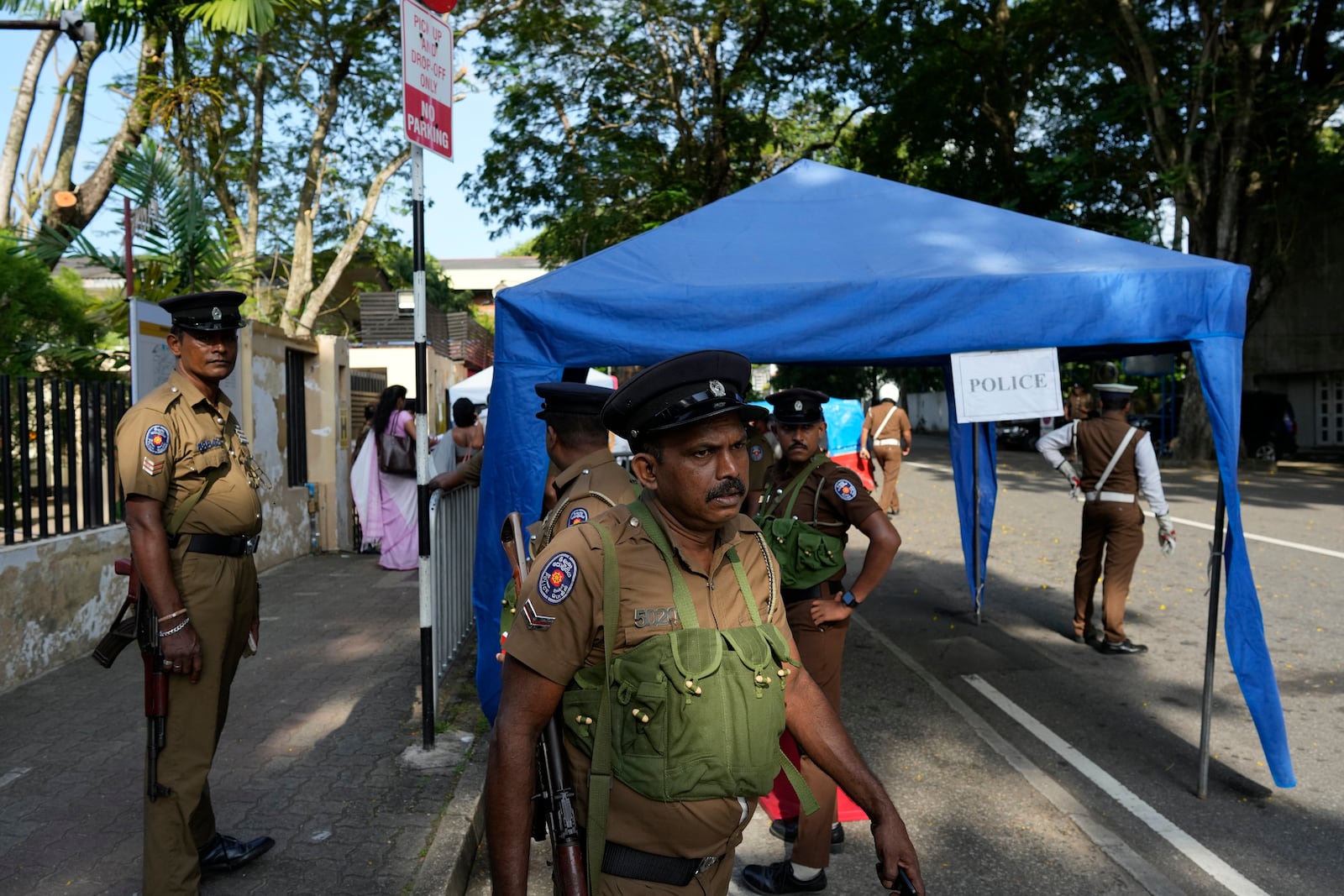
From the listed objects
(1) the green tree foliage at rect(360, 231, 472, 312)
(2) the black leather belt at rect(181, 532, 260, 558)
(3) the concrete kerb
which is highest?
(1) the green tree foliage at rect(360, 231, 472, 312)

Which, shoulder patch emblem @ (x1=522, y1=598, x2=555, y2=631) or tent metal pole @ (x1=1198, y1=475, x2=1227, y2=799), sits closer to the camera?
shoulder patch emblem @ (x1=522, y1=598, x2=555, y2=631)

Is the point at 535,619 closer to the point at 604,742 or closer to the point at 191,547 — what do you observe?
the point at 604,742

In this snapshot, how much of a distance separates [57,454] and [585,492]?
4.87 m

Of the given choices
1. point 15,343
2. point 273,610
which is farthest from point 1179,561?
point 15,343

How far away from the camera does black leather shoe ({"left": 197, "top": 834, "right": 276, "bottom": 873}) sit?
3689 millimetres

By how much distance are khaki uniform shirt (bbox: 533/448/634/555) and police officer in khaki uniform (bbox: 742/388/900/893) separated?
910 millimetres

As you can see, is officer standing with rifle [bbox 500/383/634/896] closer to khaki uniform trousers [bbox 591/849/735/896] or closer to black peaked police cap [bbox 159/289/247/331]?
khaki uniform trousers [bbox 591/849/735/896]

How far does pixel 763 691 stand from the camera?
208 centimetres

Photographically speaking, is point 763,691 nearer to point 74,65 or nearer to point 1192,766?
point 1192,766

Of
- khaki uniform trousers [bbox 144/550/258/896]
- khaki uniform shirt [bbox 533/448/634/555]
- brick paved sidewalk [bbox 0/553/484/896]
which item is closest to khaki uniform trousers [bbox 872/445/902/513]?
brick paved sidewalk [bbox 0/553/484/896]

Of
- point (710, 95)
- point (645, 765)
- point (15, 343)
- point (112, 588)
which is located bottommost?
point (112, 588)

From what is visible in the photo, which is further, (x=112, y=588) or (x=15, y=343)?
(x=15, y=343)

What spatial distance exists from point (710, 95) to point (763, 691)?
18376 millimetres

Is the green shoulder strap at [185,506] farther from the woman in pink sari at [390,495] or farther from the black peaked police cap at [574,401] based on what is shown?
the woman in pink sari at [390,495]
